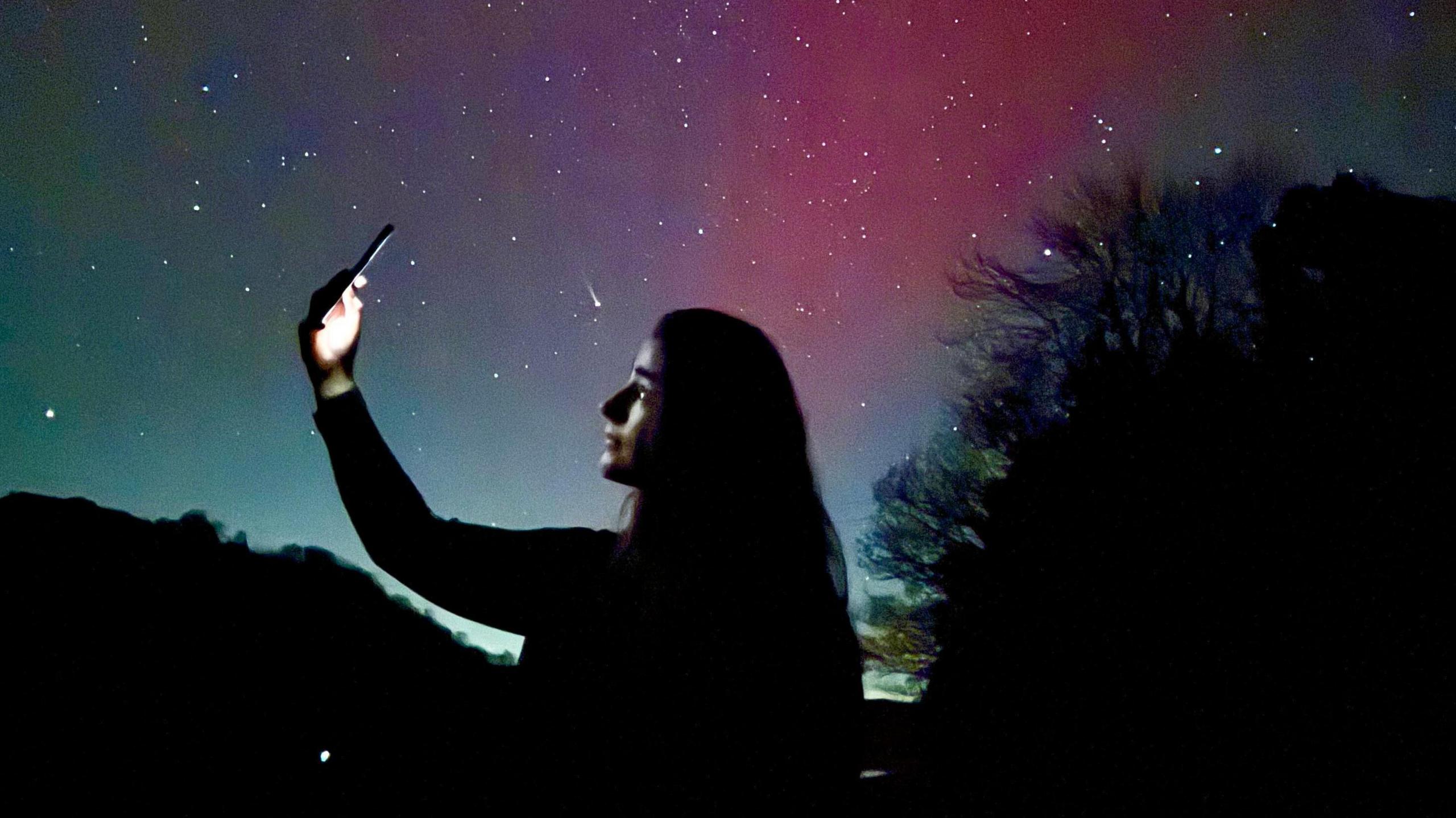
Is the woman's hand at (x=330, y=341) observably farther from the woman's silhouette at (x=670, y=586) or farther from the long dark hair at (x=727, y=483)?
the long dark hair at (x=727, y=483)

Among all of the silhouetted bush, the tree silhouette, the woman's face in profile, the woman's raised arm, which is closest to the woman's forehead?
the woman's face in profile

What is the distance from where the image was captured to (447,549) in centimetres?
122

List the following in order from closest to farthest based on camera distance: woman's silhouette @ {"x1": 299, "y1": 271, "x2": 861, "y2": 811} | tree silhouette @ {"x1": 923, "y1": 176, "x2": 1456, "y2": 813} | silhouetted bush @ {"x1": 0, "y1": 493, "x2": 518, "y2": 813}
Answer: woman's silhouette @ {"x1": 299, "y1": 271, "x2": 861, "y2": 811}
silhouetted bush @ {"x1": 0, "y1": 493, "x2": 518, "y2": 813}
tree silhouette @ {"x1": 923, "y1": 176, "x2": 1456, "y2": 813}

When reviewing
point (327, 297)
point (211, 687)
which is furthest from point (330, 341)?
point (211, 687)

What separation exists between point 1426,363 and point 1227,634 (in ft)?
7.99

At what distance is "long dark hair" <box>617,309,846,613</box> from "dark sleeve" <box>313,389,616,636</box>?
0.48 feet

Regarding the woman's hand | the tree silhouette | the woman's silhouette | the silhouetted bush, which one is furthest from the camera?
the tree silhouette

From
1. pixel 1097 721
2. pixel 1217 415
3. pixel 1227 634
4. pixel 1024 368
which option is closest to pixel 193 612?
pixel 1097 721

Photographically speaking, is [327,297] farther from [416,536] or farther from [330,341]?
[416,536]

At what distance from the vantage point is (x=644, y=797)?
3.37 ft

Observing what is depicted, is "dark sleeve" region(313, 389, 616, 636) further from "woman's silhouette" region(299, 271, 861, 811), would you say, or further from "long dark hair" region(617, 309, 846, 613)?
"long dark hair" region(617, 309, 846, 613)

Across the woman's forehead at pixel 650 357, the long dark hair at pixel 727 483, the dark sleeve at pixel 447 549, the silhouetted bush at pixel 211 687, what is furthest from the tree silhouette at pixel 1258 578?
the woman's forehead at pixel 650 357

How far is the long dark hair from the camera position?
1.26 m

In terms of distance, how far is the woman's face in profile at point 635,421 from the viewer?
1371 millimetres
